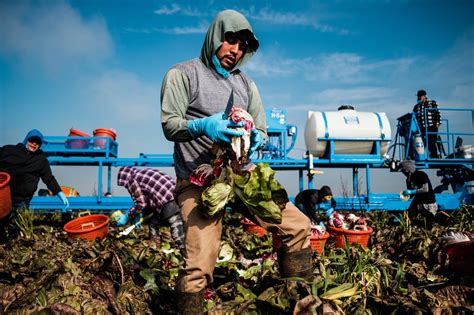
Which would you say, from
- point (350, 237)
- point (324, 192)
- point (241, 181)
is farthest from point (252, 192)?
point (324, 192)

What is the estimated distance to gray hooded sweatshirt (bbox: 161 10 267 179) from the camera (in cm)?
205

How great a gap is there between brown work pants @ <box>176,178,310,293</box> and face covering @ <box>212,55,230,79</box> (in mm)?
780

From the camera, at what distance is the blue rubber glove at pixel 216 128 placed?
1.90 meters

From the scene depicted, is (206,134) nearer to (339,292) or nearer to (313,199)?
(339,292)

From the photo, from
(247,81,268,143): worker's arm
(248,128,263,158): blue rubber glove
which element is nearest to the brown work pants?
(248,128,263,158): blue rubber glove

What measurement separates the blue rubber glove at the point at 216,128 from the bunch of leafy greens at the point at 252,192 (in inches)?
8.3

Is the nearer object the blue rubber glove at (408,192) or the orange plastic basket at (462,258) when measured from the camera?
the orange plastic basket at (462,258)

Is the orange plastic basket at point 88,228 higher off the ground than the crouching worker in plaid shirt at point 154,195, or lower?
lower

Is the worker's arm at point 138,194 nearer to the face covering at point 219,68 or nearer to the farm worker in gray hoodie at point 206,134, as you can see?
the farm worker in gray hoodie at point 206,134

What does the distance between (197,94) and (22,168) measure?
5.19 m

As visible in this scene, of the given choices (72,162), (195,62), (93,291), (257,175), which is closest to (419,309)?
(257,175)

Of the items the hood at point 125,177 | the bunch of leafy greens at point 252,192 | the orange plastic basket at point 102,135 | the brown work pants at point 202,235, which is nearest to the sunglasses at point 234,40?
the bunch of leafy greens at point 252,192

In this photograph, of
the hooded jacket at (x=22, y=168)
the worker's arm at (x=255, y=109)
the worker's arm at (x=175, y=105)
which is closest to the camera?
the worker's arm at (x=175, y=105)

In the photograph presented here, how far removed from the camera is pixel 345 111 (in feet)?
31.0
